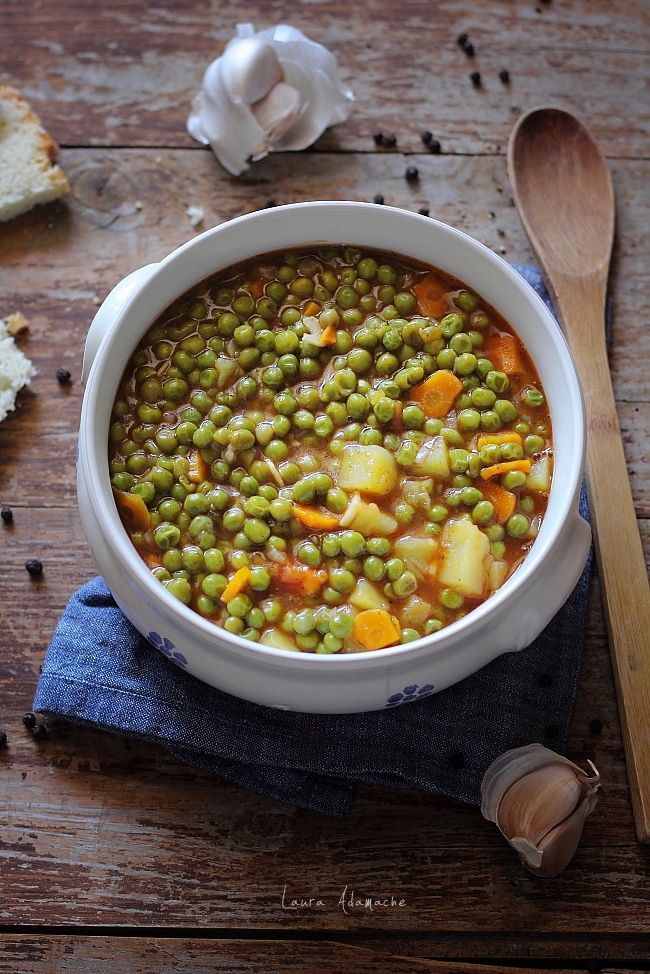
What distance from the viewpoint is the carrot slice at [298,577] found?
2732 millimetres

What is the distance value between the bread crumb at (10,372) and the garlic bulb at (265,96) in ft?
3.63

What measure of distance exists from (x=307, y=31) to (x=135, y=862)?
332 centimetres

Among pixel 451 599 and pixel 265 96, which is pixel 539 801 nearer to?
pixel 451 599

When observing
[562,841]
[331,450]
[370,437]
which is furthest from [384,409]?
[562,841]

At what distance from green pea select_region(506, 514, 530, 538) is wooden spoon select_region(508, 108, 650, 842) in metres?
0.58

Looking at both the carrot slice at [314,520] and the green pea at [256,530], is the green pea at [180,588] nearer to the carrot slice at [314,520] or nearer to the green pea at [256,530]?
the green pea at [256,530]

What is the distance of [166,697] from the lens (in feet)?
10.1

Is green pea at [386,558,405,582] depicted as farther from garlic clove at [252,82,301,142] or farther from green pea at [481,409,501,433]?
garlic clove at [252,82,301,142]

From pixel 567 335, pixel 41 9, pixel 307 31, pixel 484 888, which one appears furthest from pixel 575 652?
pixel 41 9

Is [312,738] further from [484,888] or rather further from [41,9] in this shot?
[41,9]

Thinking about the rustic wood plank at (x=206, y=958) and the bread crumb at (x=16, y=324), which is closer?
Result: the rustic wood plank at (x=206, y=958)

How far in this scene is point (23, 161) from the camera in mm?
3736

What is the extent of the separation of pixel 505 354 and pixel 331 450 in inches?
24.3
